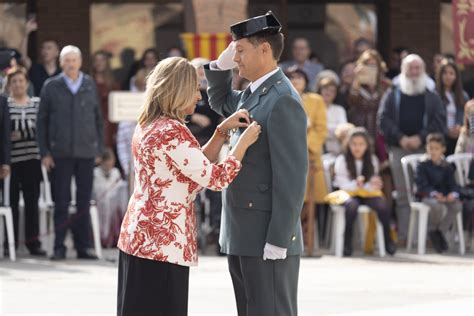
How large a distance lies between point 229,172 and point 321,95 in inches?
355

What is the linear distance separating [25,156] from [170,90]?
7883 millimetres

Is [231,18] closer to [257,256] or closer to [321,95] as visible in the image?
[321,95]

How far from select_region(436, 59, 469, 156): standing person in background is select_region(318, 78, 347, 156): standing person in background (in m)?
1.16

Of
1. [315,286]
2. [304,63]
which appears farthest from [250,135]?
[304,63]

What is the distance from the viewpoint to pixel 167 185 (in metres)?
6.61

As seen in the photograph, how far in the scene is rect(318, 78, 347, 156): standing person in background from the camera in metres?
15.2

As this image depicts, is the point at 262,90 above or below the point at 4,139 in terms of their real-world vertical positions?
above

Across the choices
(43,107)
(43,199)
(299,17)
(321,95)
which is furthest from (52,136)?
(299,17)

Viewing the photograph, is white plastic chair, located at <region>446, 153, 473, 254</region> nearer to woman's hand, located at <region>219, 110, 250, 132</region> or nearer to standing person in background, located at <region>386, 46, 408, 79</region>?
standing person in background, located at <region>386, 46, 408, 79</region>

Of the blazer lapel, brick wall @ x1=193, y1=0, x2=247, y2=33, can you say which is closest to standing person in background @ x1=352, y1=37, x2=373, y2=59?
brick wall @ x1=193, y1=0, x2=247, y2=33

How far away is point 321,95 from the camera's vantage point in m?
15.4

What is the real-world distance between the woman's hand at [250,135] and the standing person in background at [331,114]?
28.3 feet

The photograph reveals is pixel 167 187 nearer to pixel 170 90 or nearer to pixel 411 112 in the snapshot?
pixel 170 90

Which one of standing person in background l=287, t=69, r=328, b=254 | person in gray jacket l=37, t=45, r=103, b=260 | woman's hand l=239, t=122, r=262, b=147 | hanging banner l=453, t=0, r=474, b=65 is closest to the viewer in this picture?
woman's hand l=239, t=122, r=262, b=147
